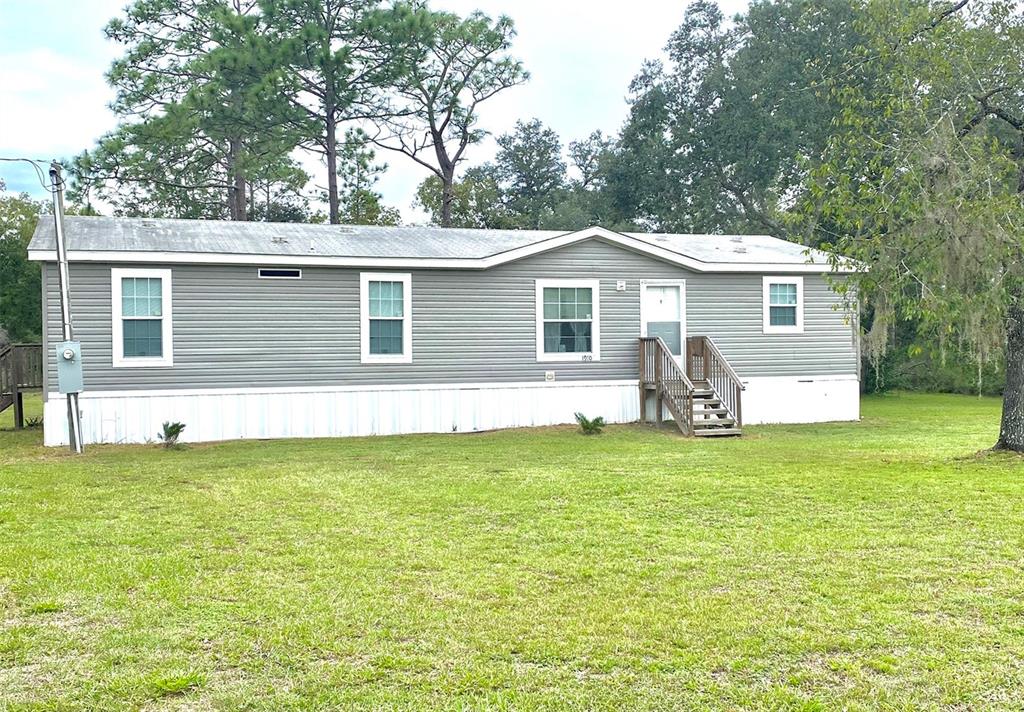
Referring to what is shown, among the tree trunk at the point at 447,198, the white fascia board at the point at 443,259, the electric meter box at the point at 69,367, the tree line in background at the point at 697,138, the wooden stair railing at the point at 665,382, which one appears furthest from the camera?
the tree trunk at the point at 447,198

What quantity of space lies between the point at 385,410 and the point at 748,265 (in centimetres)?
688

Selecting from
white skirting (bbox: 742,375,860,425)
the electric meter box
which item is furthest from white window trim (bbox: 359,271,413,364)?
white skirting (bbox: 742,375,860,425)

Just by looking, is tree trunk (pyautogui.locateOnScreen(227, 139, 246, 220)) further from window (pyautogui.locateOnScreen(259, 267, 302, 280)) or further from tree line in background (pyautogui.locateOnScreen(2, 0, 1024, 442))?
window (pyautogui.locateOnScreen(259, 267, 302, 280))

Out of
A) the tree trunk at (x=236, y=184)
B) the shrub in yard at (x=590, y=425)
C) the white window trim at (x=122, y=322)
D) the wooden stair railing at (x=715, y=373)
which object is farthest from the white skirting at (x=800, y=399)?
the tree trunk at (x=236, y=184)

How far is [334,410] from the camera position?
14938 mm

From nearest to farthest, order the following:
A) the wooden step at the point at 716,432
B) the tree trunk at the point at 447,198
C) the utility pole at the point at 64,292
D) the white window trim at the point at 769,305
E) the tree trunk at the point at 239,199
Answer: the utility pole at the point at 64,292
the wooden step at the point at 716,432
the white window trim at the point at 769,305
the tree trunk at the point at 239,199
the tree trunk at the point at 447,198

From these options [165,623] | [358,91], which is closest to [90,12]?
[358,91]

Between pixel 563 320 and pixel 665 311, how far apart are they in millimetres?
1890

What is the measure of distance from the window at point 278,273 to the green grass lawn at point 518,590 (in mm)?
5272

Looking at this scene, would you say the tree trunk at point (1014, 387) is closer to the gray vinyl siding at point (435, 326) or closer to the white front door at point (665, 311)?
the gray vinyl siding at point (435, 326)

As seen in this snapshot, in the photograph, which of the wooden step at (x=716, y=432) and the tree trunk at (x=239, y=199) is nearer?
the wooden step at (x=716, y=432)

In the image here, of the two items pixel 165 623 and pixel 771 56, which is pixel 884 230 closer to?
pixel 165 623

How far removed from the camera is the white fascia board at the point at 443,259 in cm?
→ 1353

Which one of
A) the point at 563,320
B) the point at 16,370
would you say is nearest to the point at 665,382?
the point at 563,320
